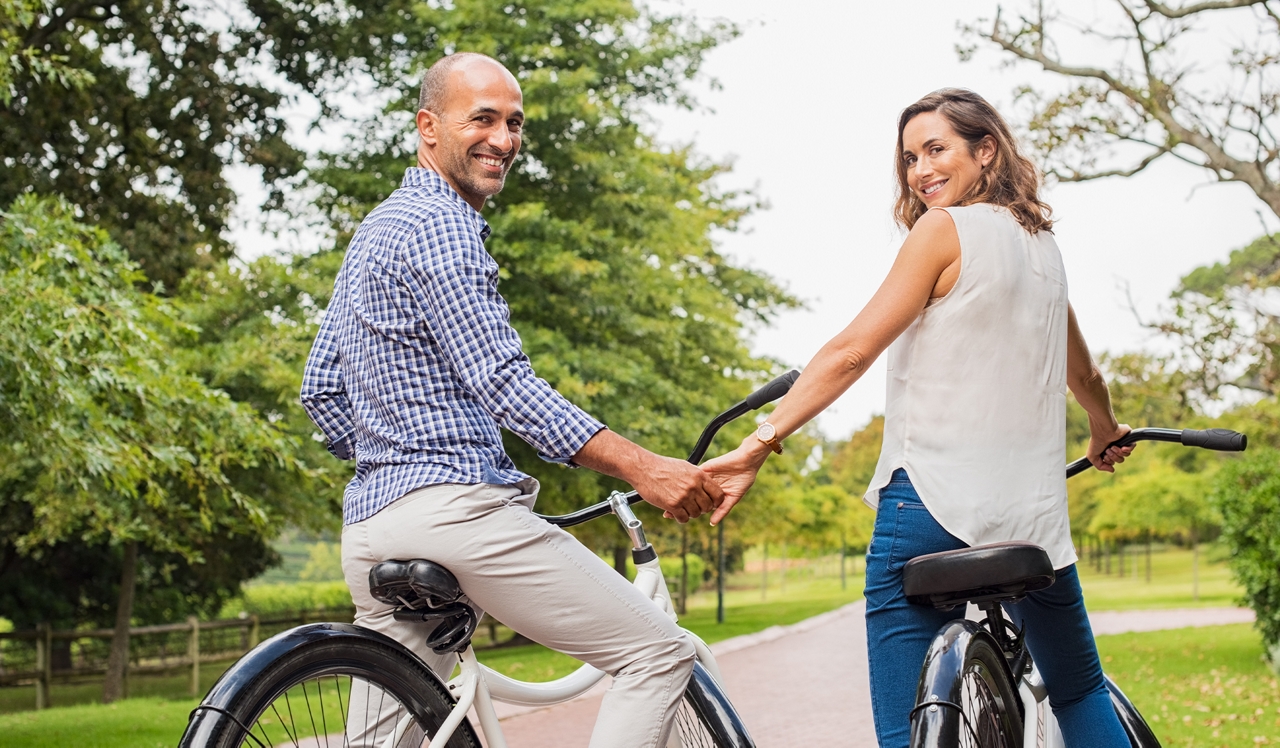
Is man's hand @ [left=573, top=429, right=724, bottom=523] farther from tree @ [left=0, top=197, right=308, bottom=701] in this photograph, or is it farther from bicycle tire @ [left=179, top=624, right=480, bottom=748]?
tree @ [left=0, top=197, right=308, bottom=701]

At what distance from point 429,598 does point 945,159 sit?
143 centimetres

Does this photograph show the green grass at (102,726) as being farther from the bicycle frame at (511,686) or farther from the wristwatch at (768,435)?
the wristwatch at (768,435)

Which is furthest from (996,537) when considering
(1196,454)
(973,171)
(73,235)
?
(1196,454)

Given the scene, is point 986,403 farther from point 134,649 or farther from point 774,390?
point 134,649

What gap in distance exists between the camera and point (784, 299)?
24.2 meters

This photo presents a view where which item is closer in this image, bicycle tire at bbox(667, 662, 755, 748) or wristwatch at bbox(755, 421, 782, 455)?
wristwatch at bbox(755, 421, 782, 455)

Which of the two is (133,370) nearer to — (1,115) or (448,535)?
(448,535)

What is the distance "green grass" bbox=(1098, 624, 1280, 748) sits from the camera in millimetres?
7992

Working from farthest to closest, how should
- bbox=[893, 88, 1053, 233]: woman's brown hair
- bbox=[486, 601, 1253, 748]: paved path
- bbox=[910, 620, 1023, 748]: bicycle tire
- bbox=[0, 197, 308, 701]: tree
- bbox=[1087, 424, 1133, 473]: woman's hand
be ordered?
bbox=[486, 601, 1253, 748]: paved path
bbox=[0, 197, 308, 701]: tree
bbox=[1087, 424, 1133, 473]: woman's hand
bbox=[893, 88, 1053, 233]: woman's brown hair
bbox=[910, 620, 1023, 748]: bicycle tire

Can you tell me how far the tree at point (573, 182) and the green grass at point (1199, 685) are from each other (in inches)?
243

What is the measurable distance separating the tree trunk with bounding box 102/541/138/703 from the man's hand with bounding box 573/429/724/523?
16990 mm

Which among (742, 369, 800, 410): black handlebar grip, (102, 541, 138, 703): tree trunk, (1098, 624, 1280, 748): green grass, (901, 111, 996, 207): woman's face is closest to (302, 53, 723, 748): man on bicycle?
(742, 369, 800, 410): black handlebar grip

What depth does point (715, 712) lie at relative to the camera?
2.93 metres

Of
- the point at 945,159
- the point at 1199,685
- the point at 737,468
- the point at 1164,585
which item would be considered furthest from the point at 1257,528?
the point at 1164,585
